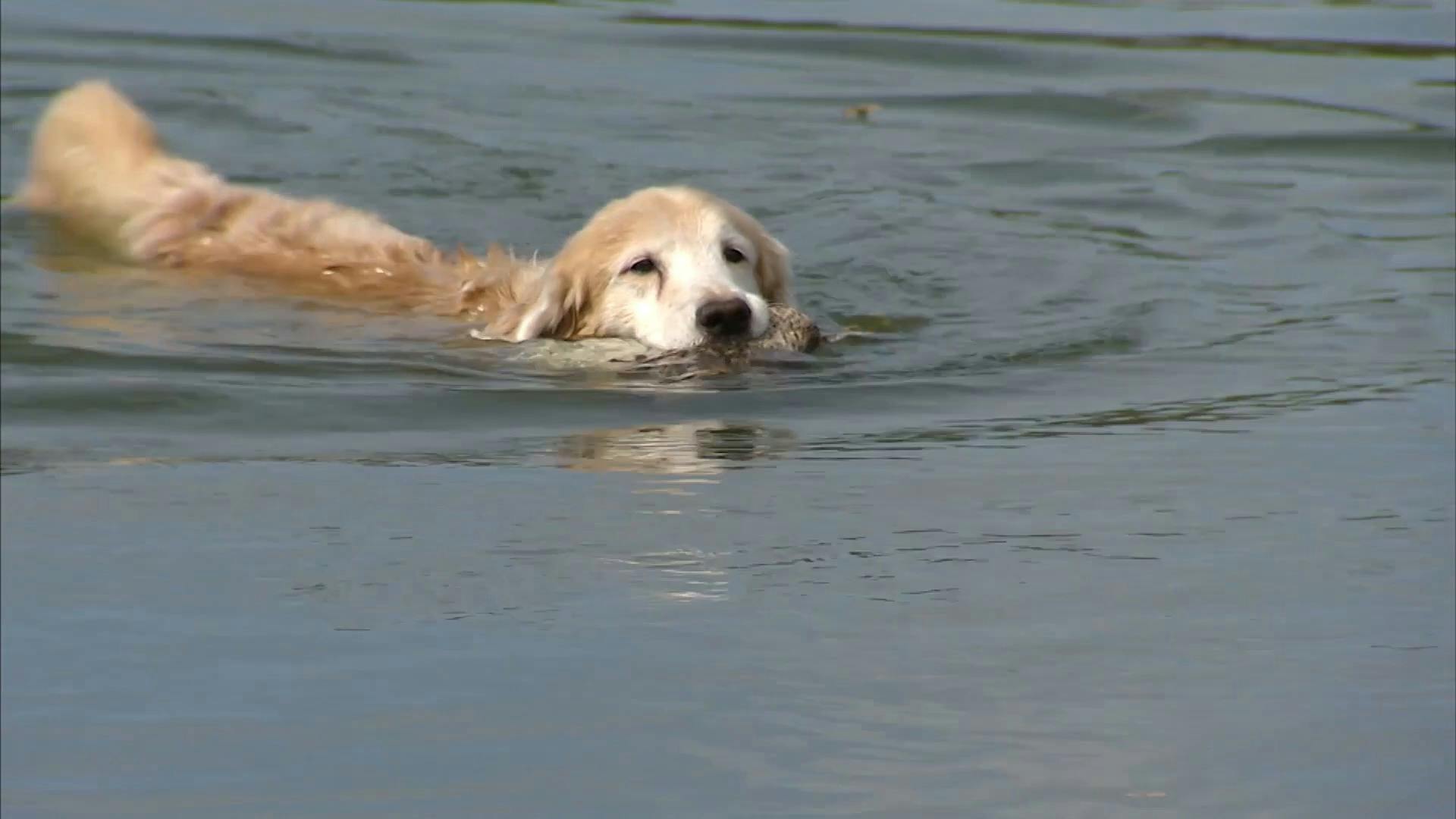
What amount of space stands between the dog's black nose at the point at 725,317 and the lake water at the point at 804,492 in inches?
11.5

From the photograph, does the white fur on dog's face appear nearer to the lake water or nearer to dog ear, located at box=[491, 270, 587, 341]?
dog ear, located at box=[491, 270, 587, 341]

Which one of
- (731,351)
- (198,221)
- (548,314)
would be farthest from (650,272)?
(198,221)

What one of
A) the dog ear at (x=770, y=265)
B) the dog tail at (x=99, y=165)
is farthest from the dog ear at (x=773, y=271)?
the dog tail at (x=99, y=165)

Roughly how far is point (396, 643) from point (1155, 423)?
265 centimetres

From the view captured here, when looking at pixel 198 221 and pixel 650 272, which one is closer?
pixel 650 272

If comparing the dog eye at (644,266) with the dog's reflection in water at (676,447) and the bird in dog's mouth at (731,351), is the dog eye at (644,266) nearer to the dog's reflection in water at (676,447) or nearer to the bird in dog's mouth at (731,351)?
the bird in dog's mouth at (731,351)

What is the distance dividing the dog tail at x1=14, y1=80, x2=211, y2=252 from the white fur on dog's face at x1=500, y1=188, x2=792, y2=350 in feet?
6.19

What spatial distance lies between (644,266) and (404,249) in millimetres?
1220

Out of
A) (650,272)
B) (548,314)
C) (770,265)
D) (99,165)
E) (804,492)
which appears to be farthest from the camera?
(99,165)

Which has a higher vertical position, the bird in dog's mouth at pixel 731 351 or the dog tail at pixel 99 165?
the dog tail at pixel 99 165

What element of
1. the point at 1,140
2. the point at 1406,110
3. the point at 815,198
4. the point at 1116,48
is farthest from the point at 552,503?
the point at 1116,48

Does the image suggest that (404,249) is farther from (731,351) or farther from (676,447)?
(676,447)

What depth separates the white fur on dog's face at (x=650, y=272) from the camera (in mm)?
7039

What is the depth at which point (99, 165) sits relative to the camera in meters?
8.77
